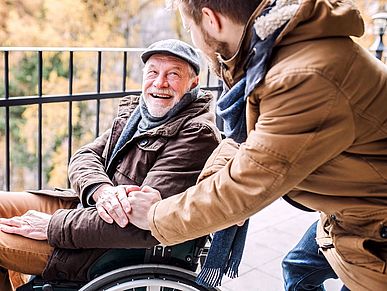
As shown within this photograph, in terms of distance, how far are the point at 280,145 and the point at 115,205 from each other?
2.37ft

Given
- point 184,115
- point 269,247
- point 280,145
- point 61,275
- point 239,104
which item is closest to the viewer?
point 280,145

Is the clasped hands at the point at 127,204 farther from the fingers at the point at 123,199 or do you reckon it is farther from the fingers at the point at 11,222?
the fingers at the point at 11,222

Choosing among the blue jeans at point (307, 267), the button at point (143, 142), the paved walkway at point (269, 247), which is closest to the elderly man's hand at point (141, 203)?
the button at point (143, 142)

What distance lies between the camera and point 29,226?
1.65m

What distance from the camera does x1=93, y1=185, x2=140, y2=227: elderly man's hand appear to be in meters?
1.50

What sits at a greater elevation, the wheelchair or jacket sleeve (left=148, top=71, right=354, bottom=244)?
jacket sleeve (left=148, top=71, right=354, bottom=244)

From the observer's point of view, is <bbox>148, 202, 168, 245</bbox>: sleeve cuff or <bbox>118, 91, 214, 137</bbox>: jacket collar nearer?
<bbox>148, 202, 168, 245</bbox>: sleeve cuff

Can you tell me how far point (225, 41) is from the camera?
1.12 m

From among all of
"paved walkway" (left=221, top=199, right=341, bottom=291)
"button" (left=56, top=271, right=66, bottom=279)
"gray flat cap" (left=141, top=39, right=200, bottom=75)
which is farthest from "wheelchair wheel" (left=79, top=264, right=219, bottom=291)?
"paved walkway" (left=221, top=199, right=341, bottom=291)

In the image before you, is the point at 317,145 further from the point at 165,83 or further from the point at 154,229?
the point at 165,83

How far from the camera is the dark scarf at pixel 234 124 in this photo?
1010mm

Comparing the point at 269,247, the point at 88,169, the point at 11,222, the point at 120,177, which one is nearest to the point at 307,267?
the point at 120,177

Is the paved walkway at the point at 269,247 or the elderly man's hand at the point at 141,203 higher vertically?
the elderly man's hand at the point at 141,203

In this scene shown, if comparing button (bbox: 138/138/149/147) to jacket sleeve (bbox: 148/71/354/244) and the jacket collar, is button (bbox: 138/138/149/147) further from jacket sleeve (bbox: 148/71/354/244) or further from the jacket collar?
jacket sleeve (bbox: 148/71/354/244)
